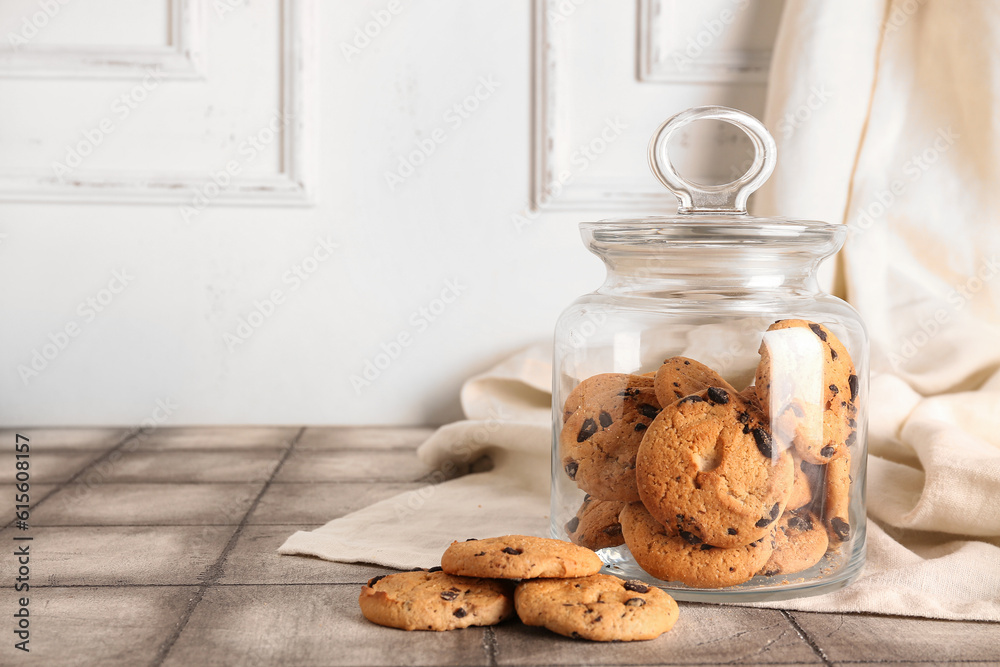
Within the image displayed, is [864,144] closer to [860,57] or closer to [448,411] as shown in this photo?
[860,57]

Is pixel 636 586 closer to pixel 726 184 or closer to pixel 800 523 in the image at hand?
pixel 800 523

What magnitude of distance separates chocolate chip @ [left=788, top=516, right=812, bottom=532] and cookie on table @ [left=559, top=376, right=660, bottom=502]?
118mm

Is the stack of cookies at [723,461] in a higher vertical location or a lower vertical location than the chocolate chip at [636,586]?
higher

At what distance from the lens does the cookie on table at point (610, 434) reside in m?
0.63

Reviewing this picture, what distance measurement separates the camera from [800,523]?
63 centimetres

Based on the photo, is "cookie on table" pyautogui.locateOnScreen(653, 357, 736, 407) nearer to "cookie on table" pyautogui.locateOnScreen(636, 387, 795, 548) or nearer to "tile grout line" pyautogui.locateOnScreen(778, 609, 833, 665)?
"cookie on table" pyautogui.locateOnScreen(636, 387, 795, 548)

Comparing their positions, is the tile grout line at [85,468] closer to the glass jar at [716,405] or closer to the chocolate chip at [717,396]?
the glass jar at [716,405]

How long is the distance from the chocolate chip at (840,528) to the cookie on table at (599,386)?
18 cm

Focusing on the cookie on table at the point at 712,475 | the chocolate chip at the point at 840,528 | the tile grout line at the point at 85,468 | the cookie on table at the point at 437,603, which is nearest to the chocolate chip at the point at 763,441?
the cookie on table at the point at 712,475

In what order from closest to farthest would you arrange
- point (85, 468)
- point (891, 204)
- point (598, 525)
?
Answer: point (598, 525)
point (85, 468)
point (891, 204)

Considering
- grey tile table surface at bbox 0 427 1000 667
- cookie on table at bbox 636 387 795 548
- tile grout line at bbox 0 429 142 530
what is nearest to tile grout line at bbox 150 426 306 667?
grey tile table surface at bbox 0 427 1000 667

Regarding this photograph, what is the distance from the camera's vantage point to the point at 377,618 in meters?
0.59

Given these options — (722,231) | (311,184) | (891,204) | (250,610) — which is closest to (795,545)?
(722,231)

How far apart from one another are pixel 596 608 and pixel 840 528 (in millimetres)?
231
